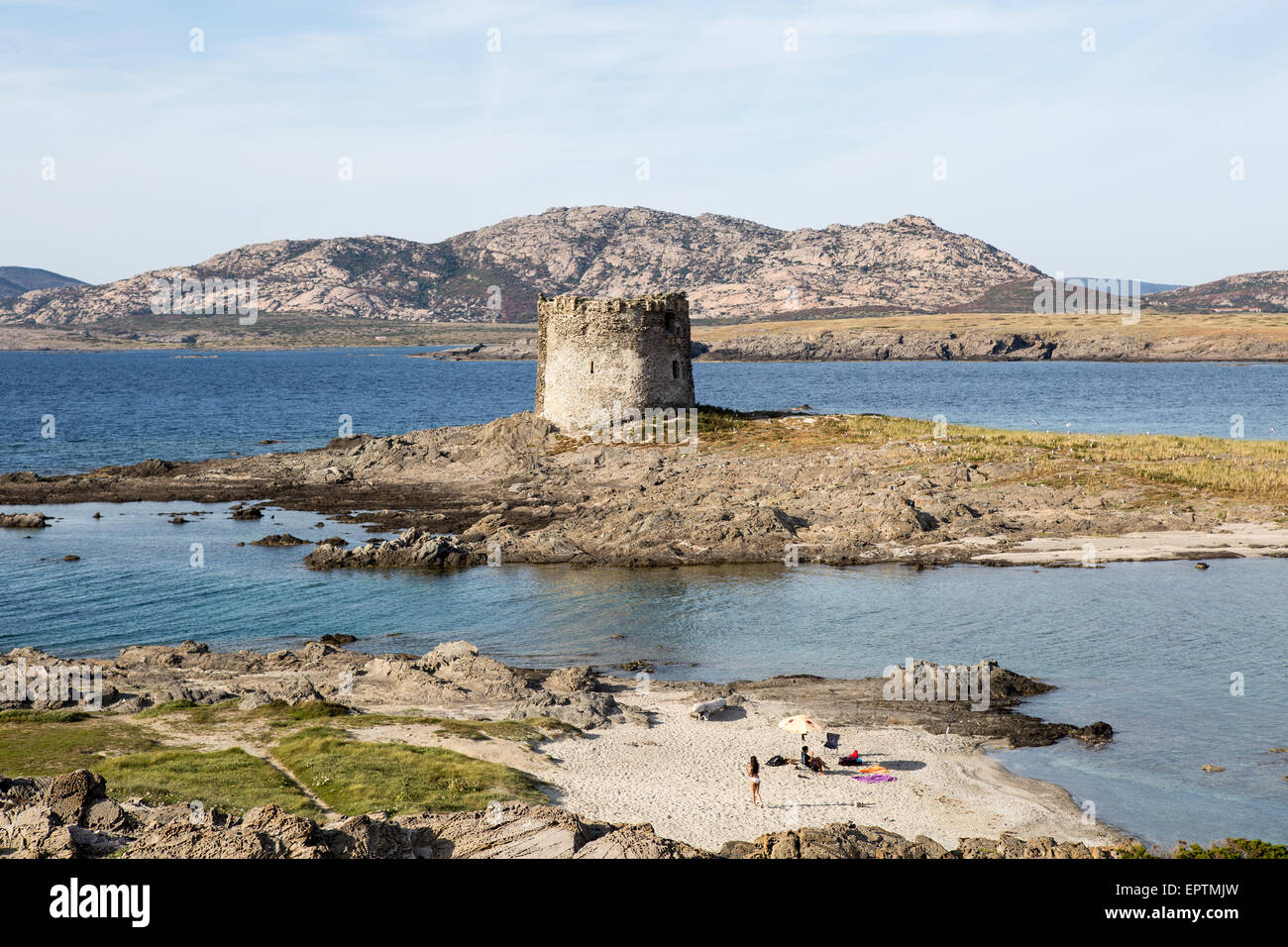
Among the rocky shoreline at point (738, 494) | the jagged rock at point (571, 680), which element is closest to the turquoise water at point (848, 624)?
the rocky shoreline at point (738, 494)

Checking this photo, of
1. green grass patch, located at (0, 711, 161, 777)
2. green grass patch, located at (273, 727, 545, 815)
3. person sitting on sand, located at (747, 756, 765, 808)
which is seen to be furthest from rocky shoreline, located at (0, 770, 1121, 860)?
person sitting on sand, located at (747, 756, 765, 808)

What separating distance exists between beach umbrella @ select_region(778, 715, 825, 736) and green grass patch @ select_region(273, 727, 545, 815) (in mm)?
5861

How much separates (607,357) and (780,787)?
39.9 m

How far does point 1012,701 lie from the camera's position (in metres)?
26.3

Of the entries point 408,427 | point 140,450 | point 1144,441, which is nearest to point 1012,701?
point 1144,441

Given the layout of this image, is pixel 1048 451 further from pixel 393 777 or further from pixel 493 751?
pixel 393 777

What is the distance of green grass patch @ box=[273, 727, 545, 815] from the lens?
62.6 ft

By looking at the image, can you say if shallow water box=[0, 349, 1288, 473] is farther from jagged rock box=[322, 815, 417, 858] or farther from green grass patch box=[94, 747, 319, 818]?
jagged rock box=[322, 815, 417, 858]

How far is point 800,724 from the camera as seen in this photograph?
23.3 meters

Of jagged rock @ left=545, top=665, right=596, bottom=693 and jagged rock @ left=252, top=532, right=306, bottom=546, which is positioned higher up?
jagged rock @ left=252, top=532, right=306, bottom=546

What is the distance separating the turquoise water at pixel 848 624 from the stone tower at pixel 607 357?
19.0 metres

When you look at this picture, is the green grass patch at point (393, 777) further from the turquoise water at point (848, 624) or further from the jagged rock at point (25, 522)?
the jagged rock at point (25, 522)

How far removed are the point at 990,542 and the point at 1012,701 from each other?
55.7 ft

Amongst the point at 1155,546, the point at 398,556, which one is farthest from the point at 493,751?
the point at 1155,546
